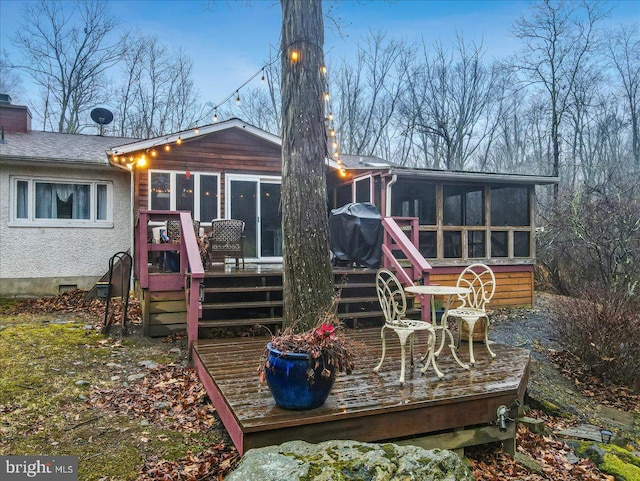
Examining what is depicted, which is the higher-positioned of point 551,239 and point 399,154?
point 399,154

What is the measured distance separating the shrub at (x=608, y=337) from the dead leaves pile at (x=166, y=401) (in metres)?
5.14

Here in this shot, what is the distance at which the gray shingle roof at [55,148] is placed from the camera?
8.72 meters

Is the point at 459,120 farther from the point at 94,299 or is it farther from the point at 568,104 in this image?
the point at 94,299

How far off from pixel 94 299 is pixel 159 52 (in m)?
15.5

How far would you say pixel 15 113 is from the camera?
36.6 feet

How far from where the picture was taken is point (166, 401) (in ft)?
13.4

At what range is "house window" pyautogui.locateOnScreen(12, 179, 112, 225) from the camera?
9055 mm

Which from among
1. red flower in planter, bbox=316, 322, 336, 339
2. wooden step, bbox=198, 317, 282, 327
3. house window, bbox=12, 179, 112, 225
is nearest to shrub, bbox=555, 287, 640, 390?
wooden step, bbox=198, 317, 282, 327

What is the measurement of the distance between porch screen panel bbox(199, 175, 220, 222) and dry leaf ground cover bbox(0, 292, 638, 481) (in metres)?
3.41

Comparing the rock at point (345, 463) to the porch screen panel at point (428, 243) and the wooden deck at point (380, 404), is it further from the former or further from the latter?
the porch screen panel at point (428, 243)

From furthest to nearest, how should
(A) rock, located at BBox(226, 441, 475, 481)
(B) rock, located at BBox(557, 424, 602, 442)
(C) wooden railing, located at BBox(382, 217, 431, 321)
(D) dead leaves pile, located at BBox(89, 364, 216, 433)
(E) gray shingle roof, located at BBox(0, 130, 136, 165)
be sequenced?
(E) gray shingle roof, located at BBox(0, 130, 136, 165) → (C) wooden railing, located at BBox(382, 217, 431, 321) → (B) rock, located at BBox(557, 424, 602, 442) → (D) dead leaves pile, located at BBox(89, 364, 216, 433) → (A) rock, located at BBox(226, 441, 475, 481)

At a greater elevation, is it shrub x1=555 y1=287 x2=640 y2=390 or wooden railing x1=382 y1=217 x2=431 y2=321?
wooden railing x1=382 y1=217 x2=431 y2=321

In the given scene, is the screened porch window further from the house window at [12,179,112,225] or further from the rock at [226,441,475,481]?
the rock at [226,441,475,481]

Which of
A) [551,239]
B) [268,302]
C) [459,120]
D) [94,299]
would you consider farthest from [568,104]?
[94,299]
